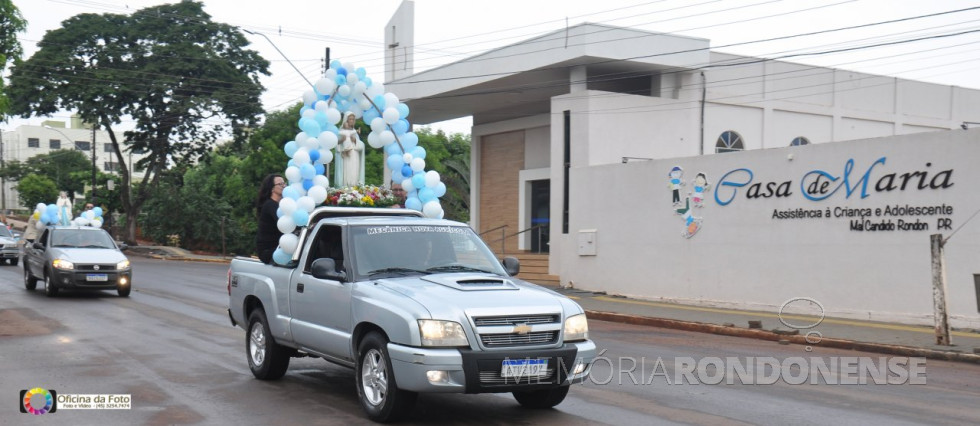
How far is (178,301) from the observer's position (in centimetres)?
1970

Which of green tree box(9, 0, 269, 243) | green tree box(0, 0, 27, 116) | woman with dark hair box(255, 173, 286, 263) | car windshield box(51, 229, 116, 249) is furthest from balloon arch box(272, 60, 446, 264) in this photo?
green tree box(9, 0, 269, 243)

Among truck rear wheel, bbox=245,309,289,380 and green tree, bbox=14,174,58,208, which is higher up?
green tree, bbox=14,174,58,208

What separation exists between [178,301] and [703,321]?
446 inches

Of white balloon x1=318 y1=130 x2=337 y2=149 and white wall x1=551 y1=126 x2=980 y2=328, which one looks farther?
white wall x1=551 y1=126 x2=980 y2=328

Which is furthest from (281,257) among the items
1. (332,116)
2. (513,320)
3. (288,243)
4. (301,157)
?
(332,116)

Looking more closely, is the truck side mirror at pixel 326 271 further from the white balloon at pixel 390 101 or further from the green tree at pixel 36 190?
the green tree at pixel 36 190

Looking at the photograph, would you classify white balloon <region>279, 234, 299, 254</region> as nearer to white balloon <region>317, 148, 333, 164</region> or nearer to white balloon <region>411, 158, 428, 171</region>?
white balloon <region>317, 148, 333, 164</region>

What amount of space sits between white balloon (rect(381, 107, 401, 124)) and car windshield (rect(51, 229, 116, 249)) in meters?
11.5

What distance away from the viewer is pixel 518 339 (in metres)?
7.01

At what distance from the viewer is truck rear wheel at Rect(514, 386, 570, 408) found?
7926 millimetres

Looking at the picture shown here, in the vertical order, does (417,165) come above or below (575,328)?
above

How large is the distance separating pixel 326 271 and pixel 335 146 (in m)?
5.05

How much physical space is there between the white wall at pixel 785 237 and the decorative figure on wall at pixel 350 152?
8.31 meters

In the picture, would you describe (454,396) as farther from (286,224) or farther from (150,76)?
(150,76)
